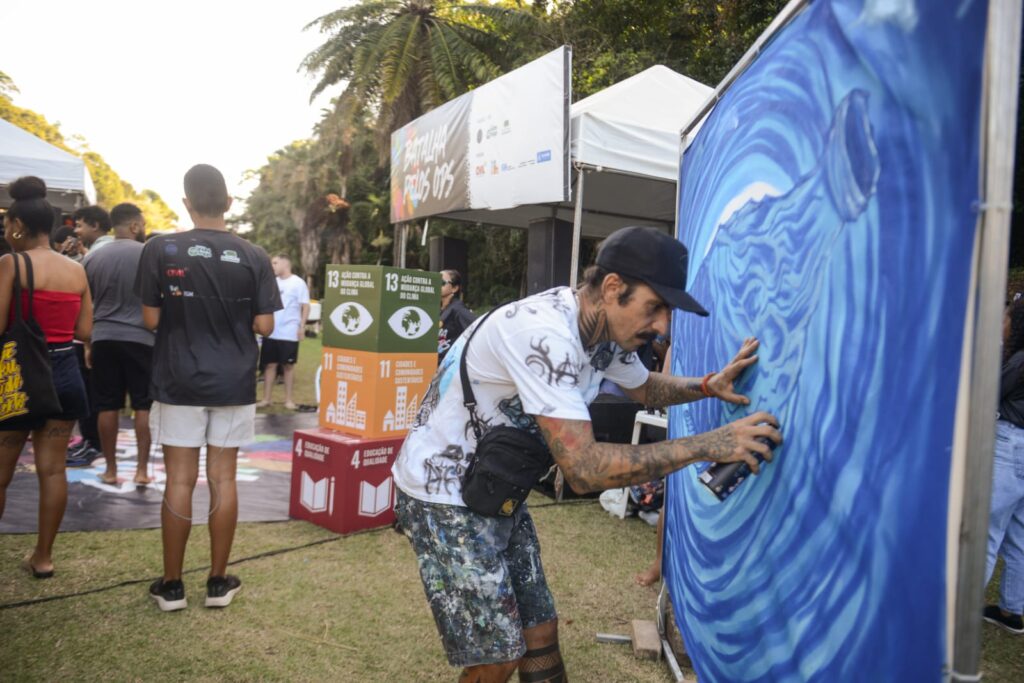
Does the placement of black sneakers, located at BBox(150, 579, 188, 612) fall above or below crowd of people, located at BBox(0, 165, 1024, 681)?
below

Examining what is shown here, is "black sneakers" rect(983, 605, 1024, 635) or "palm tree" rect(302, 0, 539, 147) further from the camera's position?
"palm tree" rect(302, 0, 539, 147)

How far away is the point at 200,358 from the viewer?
10.3 ft

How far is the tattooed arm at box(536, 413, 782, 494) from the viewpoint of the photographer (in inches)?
61.4

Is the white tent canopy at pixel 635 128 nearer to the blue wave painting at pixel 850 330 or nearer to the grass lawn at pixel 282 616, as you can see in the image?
the grass lawn at pixel 282 616

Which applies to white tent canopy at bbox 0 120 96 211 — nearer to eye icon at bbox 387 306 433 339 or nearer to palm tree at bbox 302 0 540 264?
eye icon at bbox 387 306 433 339

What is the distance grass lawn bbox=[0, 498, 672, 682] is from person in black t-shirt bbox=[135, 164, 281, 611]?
25cm

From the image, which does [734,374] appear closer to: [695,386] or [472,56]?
[695,386]

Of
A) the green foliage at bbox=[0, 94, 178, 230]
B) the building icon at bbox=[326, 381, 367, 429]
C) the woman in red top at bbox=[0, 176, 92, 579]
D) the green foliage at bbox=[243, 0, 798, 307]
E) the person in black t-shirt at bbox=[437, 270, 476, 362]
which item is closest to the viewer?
the woman in red top at bbox=[0, 176, 92, 579]

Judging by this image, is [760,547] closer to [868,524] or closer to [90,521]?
[868,524]

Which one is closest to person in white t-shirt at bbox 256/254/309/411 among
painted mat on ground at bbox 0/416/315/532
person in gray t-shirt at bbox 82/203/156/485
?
painted mat on ground at bbox 0/416/315/532

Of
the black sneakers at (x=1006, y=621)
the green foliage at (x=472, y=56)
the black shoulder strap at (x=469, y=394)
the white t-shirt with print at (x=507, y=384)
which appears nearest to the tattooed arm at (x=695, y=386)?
the white t-shirt with print at (x=507, y=384)

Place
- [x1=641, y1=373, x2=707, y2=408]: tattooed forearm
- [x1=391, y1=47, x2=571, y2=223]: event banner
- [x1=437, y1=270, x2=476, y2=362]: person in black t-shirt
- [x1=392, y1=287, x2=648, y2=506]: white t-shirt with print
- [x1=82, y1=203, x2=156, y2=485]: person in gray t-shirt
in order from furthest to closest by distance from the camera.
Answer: [x1=437, y1=270, x2=476, y2=362]: person in black t-shirt, [x1=391, y1=47, x2=571, y2=223]: event banner, [x1=82, y1=203, x2=156, y2=485]: person in gray t-shirt, [x1=641, y1=373, x2=707, y2=408]: tattooed forearm, [x1=392, y1=287, x2=648, y2=506]: white t-shirt with print

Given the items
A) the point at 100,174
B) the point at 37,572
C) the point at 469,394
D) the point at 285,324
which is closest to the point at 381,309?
the point at 37,572

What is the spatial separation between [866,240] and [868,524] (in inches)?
20.0
